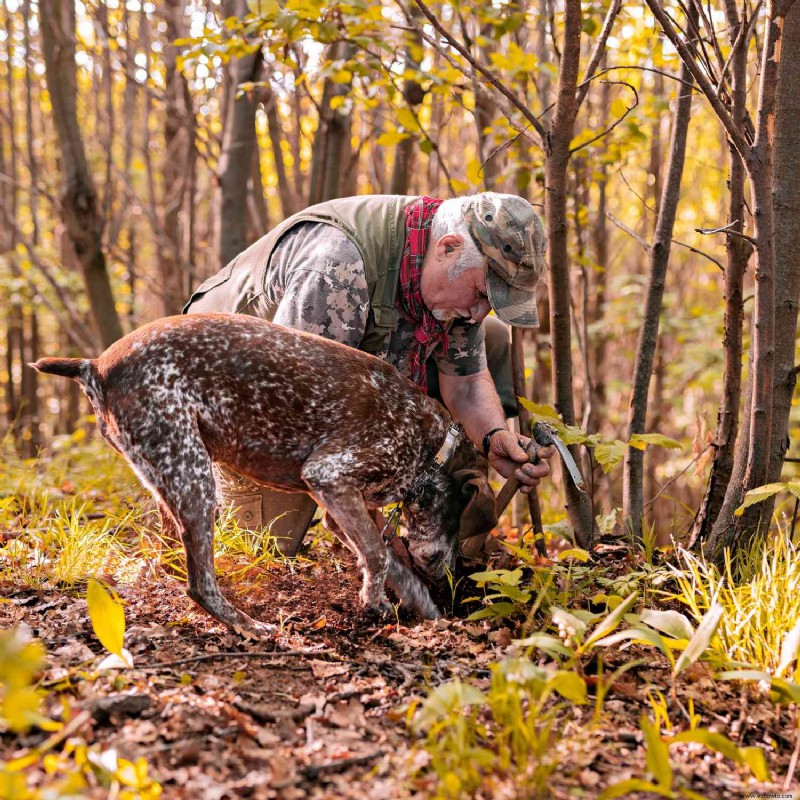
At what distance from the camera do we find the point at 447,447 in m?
3.89

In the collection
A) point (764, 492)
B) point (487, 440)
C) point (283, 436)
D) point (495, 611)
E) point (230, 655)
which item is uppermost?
point (283, 436)

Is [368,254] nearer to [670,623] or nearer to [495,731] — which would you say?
[670,623]

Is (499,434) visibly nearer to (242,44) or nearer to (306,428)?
(306,428)

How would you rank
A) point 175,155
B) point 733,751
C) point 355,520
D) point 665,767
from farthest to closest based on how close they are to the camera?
point 175,155 < point 355,520 < point 733,751 < point 665,767

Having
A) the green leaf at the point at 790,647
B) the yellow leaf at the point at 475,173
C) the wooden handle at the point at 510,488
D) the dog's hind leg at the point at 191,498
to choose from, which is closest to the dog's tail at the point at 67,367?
the dog's hind leg at the point at 191,498

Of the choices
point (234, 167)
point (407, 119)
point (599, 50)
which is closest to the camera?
point (599, 50)

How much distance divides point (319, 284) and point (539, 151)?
2.58 metres

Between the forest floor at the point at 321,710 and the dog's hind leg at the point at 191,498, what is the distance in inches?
3.7

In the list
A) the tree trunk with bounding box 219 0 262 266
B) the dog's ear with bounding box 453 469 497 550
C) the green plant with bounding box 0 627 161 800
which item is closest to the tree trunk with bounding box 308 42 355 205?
the tree trunk with bounding box 219 0 262 266

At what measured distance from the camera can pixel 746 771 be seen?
7.68 feet

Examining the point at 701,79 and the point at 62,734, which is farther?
the point at 701,79

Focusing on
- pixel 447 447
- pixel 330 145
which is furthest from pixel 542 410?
pixel 330 145

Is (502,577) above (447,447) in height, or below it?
below

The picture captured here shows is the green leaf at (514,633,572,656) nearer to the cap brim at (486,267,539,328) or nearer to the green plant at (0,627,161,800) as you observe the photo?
the green plant at (0,627,161,800)
